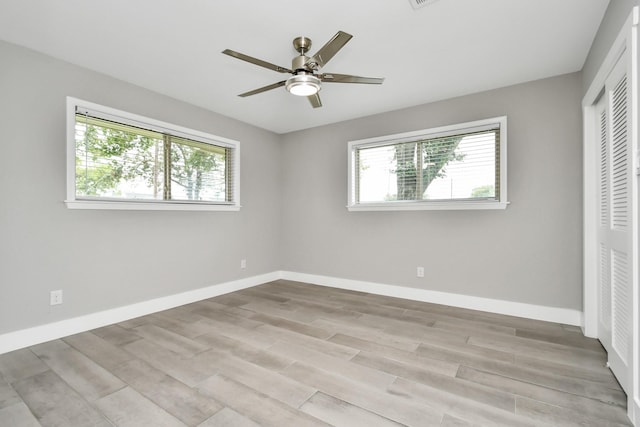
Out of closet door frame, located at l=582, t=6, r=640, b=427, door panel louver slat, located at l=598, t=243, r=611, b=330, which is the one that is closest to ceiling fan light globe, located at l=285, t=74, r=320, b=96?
closet door frame, located at l=582, t=6, r=640, b=427

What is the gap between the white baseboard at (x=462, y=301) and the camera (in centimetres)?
301

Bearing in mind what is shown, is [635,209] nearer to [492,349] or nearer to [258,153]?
[492,349]

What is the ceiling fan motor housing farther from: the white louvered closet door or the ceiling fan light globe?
the white louvered closet door

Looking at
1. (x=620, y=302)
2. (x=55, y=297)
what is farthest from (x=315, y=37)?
(x=55, y=297)

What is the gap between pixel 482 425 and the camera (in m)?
1.54

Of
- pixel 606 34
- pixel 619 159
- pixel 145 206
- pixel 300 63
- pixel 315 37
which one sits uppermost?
pixel 315 37

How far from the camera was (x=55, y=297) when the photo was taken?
2.65 m

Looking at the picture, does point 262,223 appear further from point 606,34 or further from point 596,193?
point 606,34

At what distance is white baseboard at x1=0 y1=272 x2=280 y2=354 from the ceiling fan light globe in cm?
274

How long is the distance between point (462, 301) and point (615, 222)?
68.7 inches

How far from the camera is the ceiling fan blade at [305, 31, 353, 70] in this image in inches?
71.5

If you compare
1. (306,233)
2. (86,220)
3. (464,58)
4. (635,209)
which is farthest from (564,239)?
(86,220)

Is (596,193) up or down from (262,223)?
up

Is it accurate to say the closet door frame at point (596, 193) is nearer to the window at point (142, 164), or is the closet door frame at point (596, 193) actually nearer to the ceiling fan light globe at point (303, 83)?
the ceiling fan light globe at point (303, 83)
